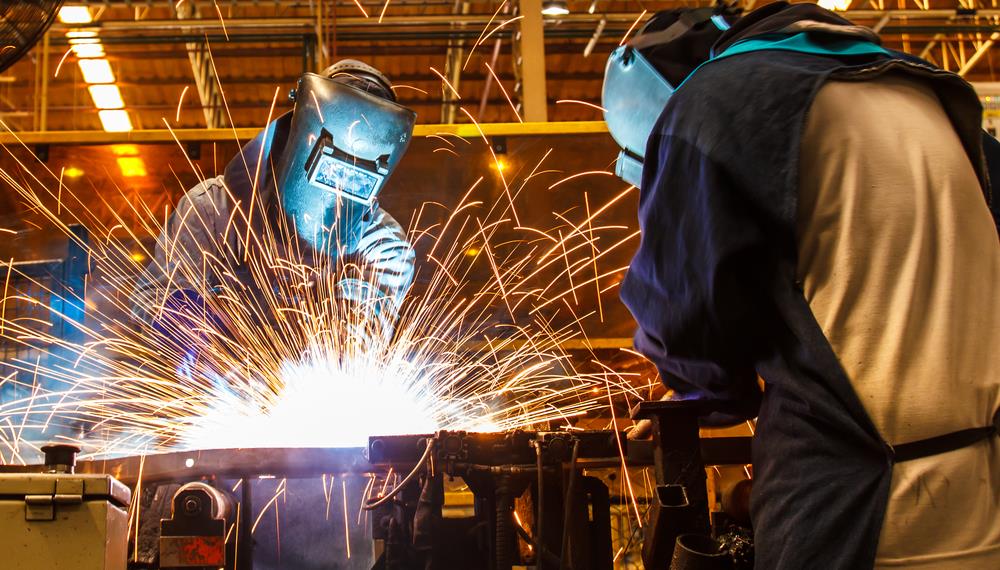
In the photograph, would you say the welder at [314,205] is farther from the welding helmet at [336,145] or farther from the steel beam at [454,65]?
the steel beam at [454,65]

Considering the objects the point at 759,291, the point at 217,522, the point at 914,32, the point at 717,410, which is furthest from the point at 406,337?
the point at 914,32

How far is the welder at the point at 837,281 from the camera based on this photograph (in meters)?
1.30

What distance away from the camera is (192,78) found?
26.5 feet

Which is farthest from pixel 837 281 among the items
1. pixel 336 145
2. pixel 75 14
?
pixel 75 14

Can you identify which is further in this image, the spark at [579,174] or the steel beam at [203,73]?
the steel beam at [203,73]

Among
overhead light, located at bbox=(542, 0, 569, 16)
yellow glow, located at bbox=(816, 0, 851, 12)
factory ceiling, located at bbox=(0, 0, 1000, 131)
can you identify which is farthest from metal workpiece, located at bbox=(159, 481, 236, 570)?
yellow glow, located at bbox=(816, 0, 851, 12)

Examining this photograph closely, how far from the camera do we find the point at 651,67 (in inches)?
74.9

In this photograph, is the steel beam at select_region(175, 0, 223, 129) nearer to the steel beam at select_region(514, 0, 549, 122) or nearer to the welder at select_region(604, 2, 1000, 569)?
the steel beam at select_region(514, 0, 549, 122)

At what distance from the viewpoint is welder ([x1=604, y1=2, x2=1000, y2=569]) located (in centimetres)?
130

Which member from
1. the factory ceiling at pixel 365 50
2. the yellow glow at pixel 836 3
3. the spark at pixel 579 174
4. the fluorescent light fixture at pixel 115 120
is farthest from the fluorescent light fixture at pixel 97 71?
the yellow glow at pixel 836 3

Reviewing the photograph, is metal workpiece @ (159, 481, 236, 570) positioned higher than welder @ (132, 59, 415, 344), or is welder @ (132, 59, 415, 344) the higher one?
welder @ (132, 59, 415, 344)

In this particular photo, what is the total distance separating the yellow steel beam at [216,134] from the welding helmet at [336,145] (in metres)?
0.92

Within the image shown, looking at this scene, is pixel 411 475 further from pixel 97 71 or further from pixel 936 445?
pixel 97 71

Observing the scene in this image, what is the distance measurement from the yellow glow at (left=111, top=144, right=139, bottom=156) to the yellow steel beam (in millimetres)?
20
